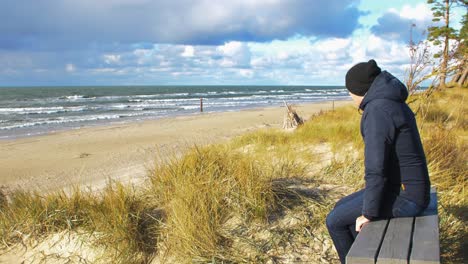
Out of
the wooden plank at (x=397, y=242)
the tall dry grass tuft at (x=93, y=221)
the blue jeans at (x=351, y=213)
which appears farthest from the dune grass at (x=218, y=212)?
the wooden plank at (x=397, y=242)

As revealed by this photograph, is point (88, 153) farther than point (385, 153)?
Yes

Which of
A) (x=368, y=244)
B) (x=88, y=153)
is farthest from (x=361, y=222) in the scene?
(x=88, y=153)

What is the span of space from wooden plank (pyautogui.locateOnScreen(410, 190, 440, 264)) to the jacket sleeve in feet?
1.07

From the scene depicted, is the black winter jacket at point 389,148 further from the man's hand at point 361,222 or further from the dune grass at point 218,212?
the dune grass at point 218,212

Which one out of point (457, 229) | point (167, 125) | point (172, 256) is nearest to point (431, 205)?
point (457, 229)

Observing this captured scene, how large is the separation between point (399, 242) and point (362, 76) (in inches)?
42.1

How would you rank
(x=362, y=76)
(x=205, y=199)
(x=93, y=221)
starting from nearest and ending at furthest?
(x=362, y=76), (x=205, y=199), (x=93, y=221)

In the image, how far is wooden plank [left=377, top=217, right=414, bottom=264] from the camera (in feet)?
6.99

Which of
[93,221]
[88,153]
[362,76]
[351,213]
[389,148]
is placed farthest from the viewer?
[88,153]

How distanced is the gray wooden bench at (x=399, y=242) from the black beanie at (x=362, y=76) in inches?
35.3

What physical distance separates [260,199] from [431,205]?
5.27 feet

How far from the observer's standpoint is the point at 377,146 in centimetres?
235

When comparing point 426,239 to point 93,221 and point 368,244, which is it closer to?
point 368,244

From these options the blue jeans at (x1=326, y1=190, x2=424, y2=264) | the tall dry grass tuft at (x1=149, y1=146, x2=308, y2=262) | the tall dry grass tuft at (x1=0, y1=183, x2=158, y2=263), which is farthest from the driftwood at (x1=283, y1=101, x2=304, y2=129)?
the blue jeans at (x1=326, y1=190, x2=424, y2=264)
